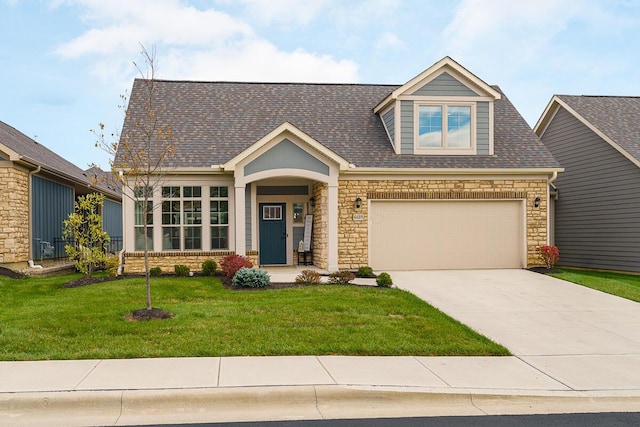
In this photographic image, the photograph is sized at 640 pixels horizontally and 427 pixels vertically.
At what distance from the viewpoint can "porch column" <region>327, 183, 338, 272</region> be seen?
630 inches

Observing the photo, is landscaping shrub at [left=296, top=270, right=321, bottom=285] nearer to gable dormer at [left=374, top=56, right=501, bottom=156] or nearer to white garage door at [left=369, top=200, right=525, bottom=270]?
white garage door at [left=369, top=200, right=525, bottom=270]

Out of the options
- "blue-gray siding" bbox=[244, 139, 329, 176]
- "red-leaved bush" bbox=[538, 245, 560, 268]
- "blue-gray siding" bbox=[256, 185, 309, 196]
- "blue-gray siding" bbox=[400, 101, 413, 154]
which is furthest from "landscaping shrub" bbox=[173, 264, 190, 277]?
"red-leaved bush" bbox=[538, 245, 560, 268]

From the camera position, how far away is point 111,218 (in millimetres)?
27297

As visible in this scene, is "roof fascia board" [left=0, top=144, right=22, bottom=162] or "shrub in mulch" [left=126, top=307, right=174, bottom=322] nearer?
"shrub in mulch" [left=126, top=307, right=174, bottom=322]

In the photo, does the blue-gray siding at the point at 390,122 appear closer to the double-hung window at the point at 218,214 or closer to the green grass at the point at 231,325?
the double-hung window at the point at 218,214

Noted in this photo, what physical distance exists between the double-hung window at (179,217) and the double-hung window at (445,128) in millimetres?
7130

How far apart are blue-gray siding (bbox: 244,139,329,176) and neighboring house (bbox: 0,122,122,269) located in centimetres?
473

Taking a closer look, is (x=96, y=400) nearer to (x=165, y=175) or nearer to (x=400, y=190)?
(x=165, y=175)

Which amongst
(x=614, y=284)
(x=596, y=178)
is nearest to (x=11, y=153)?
(x=614, y=284)

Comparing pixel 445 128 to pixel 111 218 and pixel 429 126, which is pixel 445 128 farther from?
pixel 111 218

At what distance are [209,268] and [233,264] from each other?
4.81 ft

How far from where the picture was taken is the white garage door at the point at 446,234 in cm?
1703

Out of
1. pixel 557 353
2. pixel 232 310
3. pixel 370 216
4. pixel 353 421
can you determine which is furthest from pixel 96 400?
pixel 370 216

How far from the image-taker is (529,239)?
1744 centimetres
